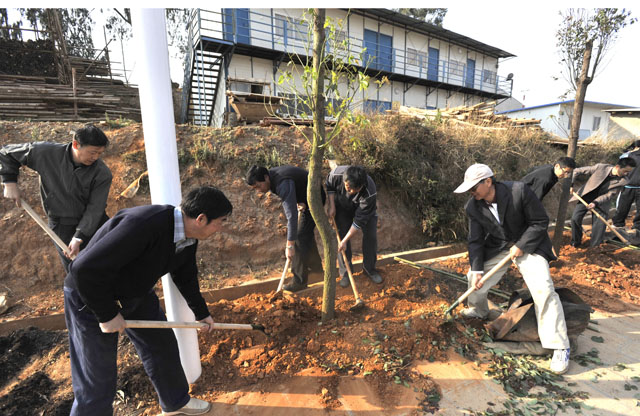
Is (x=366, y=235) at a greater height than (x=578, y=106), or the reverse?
(x=578, y=106)

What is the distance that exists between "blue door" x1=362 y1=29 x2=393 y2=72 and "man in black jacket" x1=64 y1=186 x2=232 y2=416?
16.1m

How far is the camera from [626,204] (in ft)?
20.0

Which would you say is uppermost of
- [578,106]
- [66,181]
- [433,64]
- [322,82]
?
[433,64]

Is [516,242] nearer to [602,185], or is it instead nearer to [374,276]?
[374,276]

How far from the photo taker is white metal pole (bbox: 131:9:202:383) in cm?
190

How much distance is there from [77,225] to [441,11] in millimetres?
28396

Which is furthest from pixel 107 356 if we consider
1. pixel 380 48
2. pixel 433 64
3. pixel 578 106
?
Answer: pixel 433 64

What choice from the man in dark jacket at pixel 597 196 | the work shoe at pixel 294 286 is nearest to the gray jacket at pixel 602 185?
the man in dark jacket at pixel 597 196

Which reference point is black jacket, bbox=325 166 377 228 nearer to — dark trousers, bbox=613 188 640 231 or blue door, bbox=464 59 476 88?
dark trousers, bbox=613 188 640 231

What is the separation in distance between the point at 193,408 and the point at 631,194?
833 centimetres

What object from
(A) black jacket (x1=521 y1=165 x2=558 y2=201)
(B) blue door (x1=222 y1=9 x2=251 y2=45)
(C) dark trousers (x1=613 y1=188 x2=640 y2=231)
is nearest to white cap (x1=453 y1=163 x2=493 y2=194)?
(A) black jacket (x1=521 y1=165 x2=558 y2=201)

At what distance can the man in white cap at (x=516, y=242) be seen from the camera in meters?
2.61

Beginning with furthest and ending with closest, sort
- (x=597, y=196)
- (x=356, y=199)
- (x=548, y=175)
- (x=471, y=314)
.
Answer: (x=597, y=196)
(x=548, y=175)
(x=356, y=199)
(x=471, y=314)

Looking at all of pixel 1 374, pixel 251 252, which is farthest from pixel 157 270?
pixel 251 252
